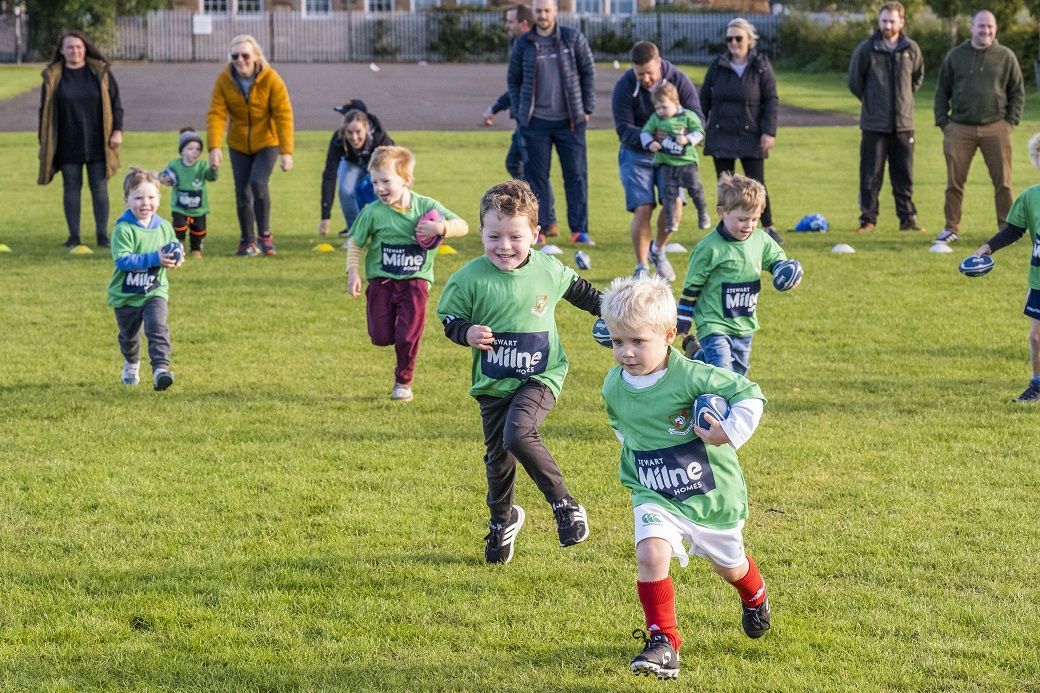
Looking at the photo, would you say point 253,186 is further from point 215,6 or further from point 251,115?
point 215,6

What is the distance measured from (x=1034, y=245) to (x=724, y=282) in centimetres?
224

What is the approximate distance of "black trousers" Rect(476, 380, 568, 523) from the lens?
534 cm

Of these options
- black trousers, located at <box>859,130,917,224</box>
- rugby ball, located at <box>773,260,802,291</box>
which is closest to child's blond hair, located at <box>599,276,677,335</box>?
rugby ball, located at <box>773,260,802,291</box>

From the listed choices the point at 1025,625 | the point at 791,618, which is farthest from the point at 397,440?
the point at 1025,625

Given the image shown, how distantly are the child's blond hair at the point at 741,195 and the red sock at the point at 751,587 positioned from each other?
277cm

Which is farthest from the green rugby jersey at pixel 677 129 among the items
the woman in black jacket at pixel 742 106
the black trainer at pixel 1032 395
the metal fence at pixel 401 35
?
the metal fence at pixel 401 35

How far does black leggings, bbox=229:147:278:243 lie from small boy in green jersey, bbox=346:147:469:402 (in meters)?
5.39

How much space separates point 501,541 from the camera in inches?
219

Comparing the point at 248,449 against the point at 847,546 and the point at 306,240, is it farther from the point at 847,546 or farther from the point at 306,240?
the point at 306,240

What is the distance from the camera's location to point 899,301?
11141mm

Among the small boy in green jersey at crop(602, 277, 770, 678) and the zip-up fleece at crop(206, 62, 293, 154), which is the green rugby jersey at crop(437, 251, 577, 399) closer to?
the small boy in green jersey at crop(602, 277, 770, 678)

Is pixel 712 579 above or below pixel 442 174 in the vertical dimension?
below

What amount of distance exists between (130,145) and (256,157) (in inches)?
512

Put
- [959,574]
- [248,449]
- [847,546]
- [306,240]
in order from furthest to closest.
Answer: [306,240] → [248,449] → [847,546] → [959,574]
